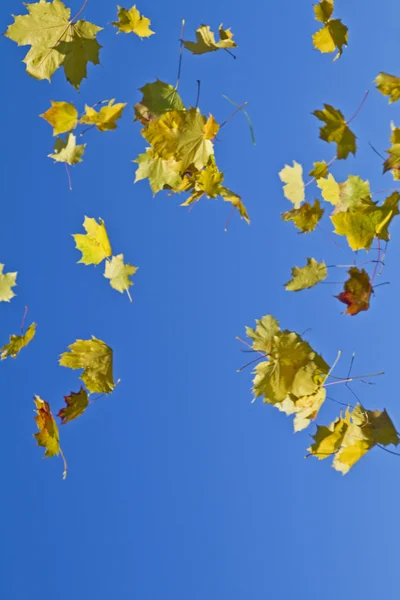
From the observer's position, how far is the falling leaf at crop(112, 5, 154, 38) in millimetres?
2260

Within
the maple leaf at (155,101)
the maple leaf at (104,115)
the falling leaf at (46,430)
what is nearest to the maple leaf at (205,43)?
the maple leaf at (155,101)

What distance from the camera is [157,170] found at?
6.87 feet

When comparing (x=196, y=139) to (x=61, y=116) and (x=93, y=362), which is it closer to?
(x=61, y=116)

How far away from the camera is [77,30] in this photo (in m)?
2.04

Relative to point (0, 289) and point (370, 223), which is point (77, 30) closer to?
point (0, 289)

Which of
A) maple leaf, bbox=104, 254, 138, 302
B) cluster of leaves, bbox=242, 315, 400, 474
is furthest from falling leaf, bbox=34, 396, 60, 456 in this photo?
cluster of leaves, bbox=242, 315, 400, 474

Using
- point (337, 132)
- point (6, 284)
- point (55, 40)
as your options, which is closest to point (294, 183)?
point (337, 132)

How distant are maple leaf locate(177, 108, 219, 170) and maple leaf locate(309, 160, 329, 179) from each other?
1.34 feet

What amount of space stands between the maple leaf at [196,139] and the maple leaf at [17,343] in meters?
0.90

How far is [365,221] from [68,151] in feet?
3.59

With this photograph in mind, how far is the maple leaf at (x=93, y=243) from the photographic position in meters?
2.20

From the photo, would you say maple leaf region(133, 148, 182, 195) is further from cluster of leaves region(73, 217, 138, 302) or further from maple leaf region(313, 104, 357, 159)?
maple leaf region(313, 104, 357, 159)

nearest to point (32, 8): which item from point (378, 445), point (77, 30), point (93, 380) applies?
point (77, 30)

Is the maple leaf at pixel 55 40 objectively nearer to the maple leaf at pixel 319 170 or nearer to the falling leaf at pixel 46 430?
the maple leaf at pixel 319 170
